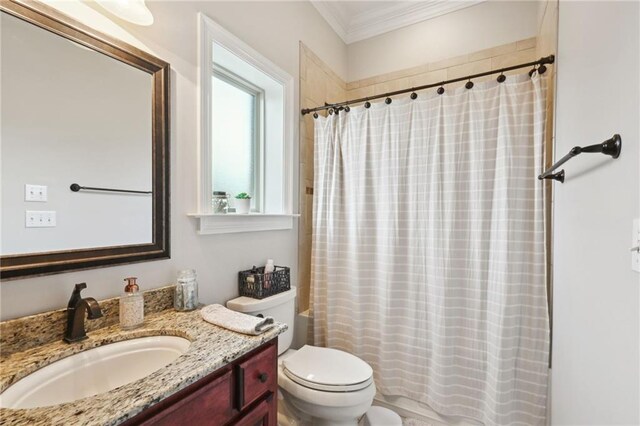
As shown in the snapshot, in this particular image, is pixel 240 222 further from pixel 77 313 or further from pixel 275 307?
pixel 77 313

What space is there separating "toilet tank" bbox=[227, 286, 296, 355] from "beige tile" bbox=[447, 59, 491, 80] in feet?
6.42

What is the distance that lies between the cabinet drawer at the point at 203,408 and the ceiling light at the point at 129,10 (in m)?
1.22

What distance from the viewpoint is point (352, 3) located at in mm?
2305

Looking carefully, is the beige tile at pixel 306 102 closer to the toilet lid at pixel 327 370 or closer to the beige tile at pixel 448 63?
the beige tile at pixel 448 63

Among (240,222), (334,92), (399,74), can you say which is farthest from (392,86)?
(240,222)

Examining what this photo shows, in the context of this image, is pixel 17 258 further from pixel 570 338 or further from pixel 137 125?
pixel 570 338

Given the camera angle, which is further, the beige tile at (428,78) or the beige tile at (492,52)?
the beige tile at (428,78)

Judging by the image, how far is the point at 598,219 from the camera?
81 cm

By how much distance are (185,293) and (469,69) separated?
7.74 feet

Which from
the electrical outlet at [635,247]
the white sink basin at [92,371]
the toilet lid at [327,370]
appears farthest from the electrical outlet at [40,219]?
the electrical outlet at [635,247]

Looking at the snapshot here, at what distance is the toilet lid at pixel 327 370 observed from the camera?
4.34 feet

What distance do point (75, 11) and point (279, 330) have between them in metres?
1.26

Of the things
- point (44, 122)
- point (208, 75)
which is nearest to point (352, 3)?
point (208, 75)

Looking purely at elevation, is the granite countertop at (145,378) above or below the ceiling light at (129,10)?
below
